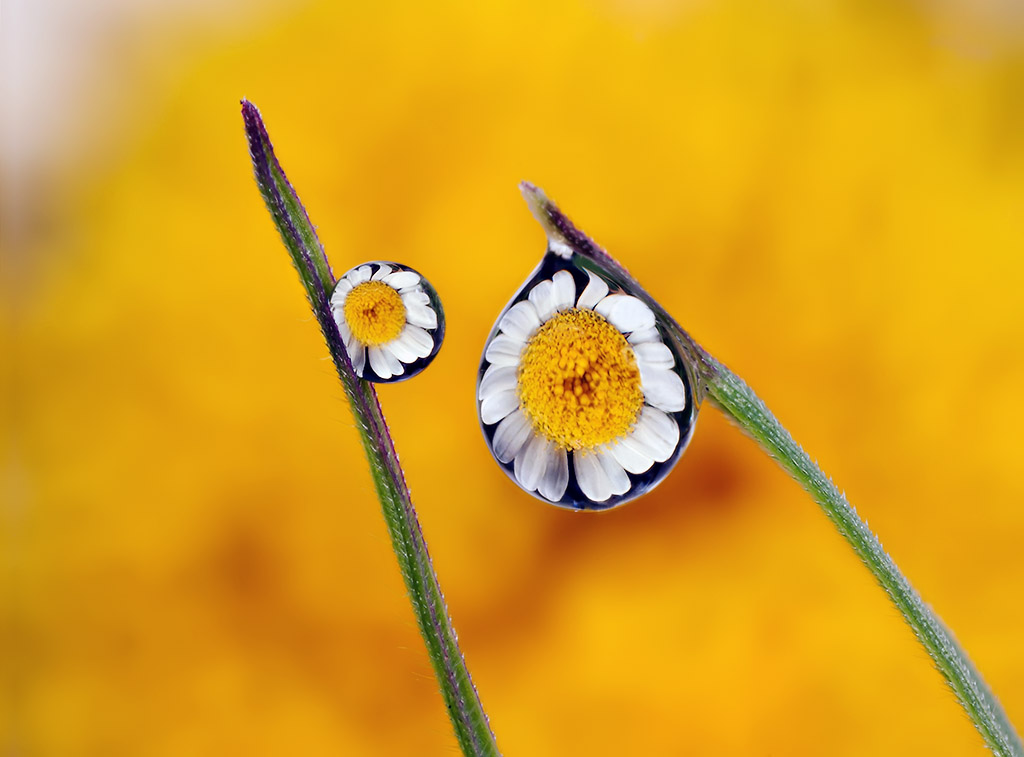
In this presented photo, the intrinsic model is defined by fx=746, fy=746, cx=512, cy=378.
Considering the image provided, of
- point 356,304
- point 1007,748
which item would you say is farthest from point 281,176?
point 1007,748

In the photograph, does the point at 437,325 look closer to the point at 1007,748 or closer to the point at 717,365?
the point at 717,365

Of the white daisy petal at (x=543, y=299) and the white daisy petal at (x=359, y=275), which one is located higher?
the white daisy petal at (x=359, y=275)

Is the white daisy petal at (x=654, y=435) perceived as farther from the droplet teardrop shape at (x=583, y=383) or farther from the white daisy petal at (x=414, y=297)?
the white daisy petal at (x=414, y=297)

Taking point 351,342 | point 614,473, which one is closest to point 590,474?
point 614,473

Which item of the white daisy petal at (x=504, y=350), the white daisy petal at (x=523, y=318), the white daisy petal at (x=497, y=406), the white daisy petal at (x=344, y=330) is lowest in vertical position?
the white daisy petal at (x=497, y=406)

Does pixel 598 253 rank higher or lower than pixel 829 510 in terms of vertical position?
higher

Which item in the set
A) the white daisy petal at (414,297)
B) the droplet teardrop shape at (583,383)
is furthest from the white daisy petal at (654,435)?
the white daisy petal at (414,297)

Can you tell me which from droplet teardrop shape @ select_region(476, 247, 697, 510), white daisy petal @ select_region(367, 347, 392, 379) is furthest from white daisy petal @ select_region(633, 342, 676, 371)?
white daisy petal @ select_region(367, 347, 392, 379)
